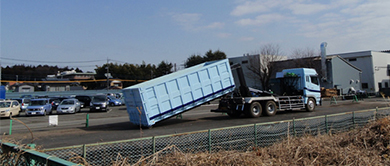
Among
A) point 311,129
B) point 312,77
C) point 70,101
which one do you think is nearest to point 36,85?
point 70,101

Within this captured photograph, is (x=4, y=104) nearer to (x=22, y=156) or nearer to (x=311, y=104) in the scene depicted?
(x=22, y=156)

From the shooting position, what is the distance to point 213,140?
6.50 meters

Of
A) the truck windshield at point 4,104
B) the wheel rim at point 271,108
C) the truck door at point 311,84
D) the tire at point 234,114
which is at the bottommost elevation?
the tire at point 234,114

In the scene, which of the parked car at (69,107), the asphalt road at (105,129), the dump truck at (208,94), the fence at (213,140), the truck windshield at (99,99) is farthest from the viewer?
the truck windshield at (99,99)

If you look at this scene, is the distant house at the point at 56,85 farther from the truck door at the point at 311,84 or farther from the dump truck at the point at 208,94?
the truck door at the point at 311,84

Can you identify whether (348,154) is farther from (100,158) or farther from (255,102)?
(255,102)

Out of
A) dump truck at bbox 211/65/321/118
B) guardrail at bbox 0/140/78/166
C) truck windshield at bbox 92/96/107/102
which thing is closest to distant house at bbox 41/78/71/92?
truck windshield at bbox 92/96/107/102

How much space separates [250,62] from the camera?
54.0 metres

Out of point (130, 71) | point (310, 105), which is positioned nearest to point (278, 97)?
point (310, 105)

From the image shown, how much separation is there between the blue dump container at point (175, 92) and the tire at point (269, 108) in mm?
2575

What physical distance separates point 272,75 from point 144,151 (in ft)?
166

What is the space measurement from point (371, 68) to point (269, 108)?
4465 centimetres

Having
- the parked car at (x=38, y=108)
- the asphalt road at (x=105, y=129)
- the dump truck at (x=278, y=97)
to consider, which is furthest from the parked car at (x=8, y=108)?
the dump truck at (x=278, y=97)

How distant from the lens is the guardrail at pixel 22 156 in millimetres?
3424
